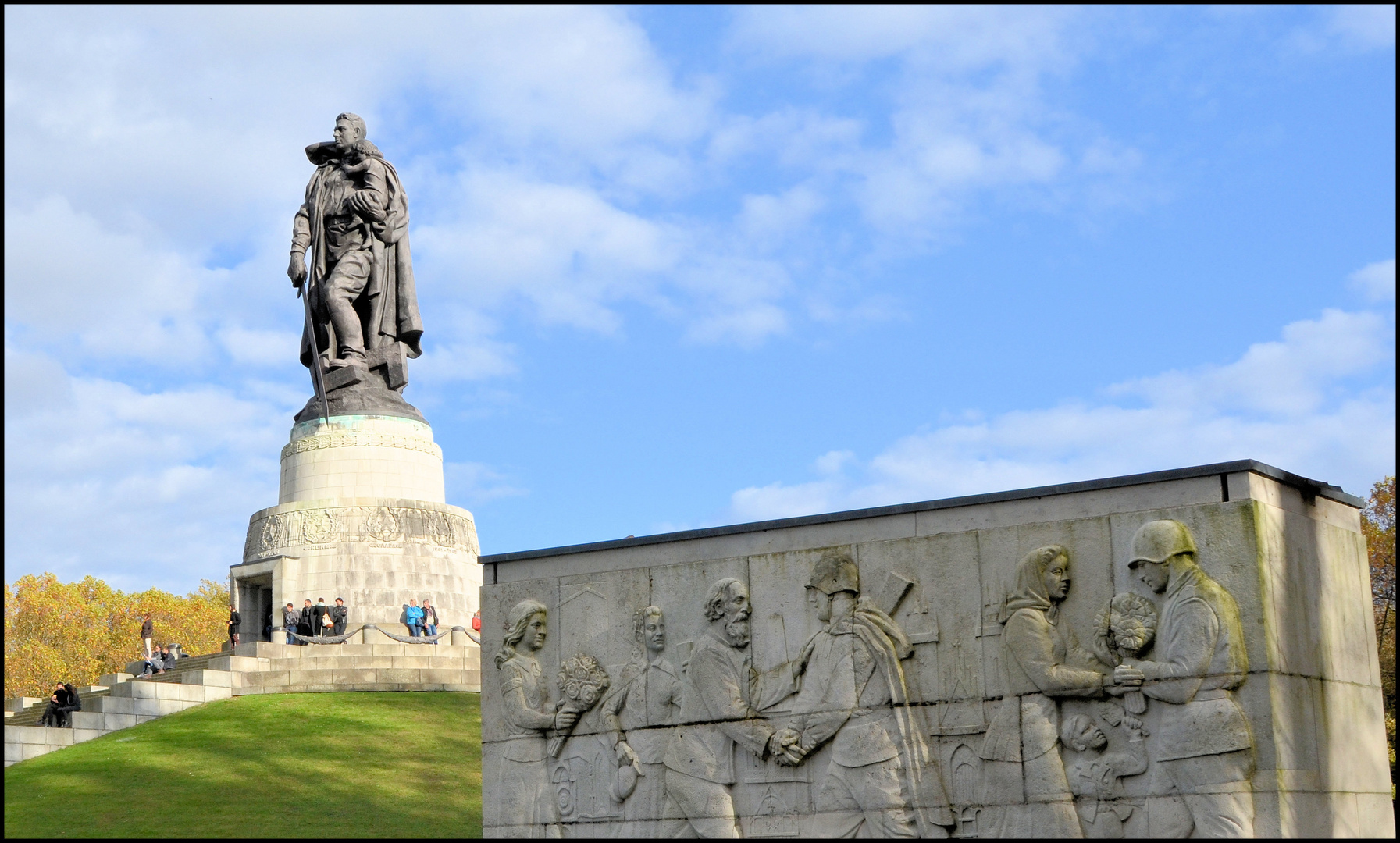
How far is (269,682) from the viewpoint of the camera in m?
28.2

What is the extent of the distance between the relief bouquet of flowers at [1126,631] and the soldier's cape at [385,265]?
23666mm

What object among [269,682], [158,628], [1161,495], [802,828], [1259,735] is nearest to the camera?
[1259,735]

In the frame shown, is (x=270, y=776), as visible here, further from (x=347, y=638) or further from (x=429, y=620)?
(x=429, y=620)

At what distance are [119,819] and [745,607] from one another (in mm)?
8874

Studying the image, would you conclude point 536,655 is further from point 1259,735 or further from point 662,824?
point 1259,735

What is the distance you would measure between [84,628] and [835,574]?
56244 millimetres

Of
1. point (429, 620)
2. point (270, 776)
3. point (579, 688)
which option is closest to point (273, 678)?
point (429, 620)

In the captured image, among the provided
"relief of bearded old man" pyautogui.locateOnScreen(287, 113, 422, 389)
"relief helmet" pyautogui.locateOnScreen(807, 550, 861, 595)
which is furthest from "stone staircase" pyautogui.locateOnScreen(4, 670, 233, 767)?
"relief helmet" pyautogui.locateOnScreen(807, 550, 861, 595)

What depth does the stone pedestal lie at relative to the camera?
3167 cm

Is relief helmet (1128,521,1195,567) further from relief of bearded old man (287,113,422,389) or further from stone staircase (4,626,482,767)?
relief of bearded old man (287,113,422,389)

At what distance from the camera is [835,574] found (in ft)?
46.9

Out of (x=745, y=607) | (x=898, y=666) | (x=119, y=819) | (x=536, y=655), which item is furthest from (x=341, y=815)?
(x=898, y=666)

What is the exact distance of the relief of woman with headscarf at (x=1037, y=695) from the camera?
12.9 m

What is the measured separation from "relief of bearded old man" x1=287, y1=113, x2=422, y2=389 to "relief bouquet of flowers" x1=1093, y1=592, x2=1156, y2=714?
2326cm
